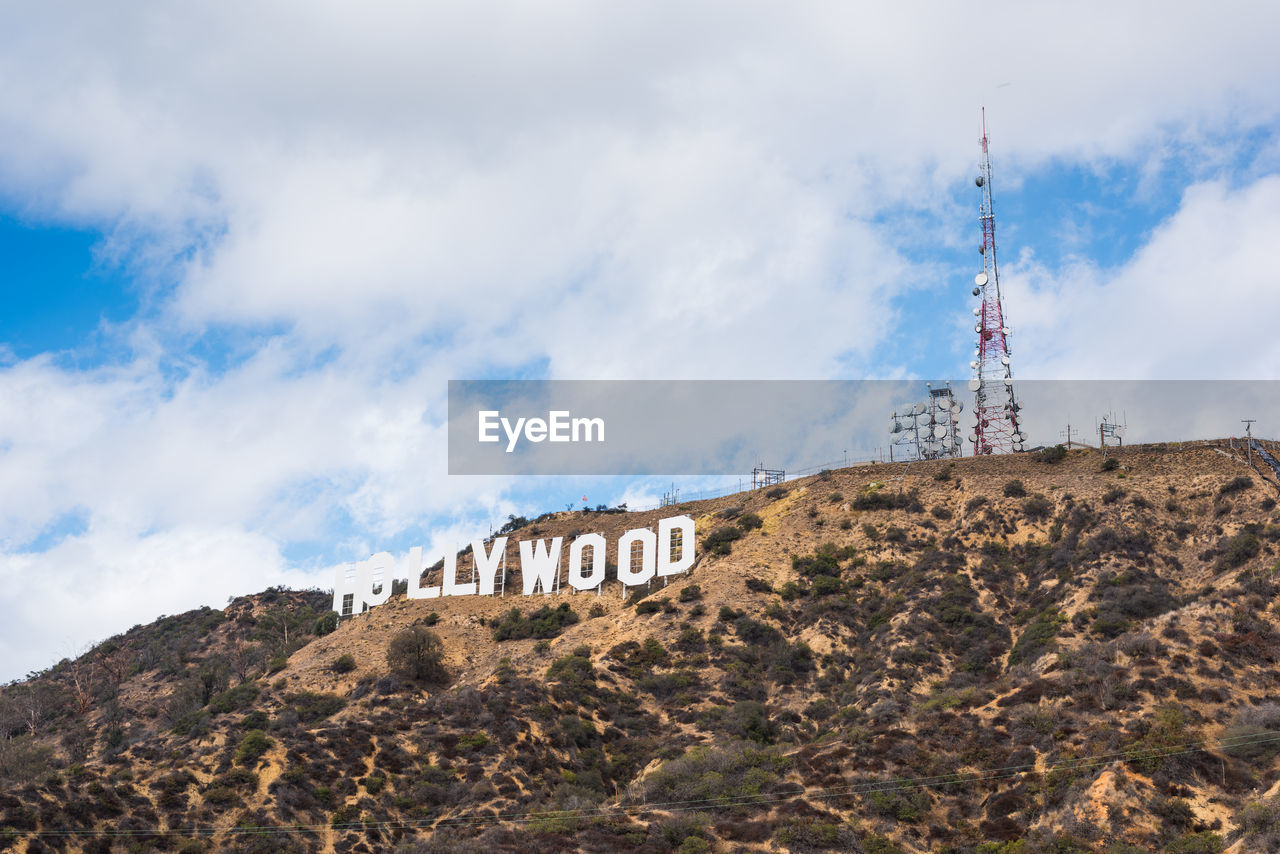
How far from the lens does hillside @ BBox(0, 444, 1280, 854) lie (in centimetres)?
4656

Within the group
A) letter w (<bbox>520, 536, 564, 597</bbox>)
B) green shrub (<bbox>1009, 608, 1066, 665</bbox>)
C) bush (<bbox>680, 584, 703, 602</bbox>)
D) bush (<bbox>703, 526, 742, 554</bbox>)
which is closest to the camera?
green shrub (<bbox>1009, 608, 1066, 665</bbox>)

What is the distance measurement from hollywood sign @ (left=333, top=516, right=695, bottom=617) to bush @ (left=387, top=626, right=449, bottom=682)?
11.6 m

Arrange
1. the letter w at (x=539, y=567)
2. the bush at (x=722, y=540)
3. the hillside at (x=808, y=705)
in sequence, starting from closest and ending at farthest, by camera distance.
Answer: the hillside at (x=808, y=705), the bush at (x=722, y=540), the letter w at (x=539, y=567)

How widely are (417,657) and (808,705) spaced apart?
25.9 meters

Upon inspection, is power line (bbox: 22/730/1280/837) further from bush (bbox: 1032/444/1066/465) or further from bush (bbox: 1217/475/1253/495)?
bush (bbox: 1032/444/1066/465)

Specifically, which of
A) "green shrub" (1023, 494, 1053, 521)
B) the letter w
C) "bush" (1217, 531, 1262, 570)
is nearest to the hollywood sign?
the letter w

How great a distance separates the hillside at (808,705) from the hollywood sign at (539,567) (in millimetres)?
1673

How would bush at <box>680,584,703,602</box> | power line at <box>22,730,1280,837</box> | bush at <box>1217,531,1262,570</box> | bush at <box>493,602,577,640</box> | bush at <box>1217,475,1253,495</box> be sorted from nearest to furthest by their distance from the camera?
1. power line at <box>22,730,1280,837</box>
2. bush at <box>1217,531,1262,570</box>
3. bush at <box>1217,475,1253,495</box>
4. bush at <box>680,584,703,602</box>
5. bush at <box>493,602,577,640</box>

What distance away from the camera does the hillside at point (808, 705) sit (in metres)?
46.6

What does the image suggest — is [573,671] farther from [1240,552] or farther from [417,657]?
[1240,552]

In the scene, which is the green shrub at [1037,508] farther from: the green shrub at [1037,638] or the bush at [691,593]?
the bush at [691,593]

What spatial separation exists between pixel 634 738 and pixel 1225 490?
39101 millimetres

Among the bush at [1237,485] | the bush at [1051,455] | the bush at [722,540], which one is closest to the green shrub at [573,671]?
the bush at [722,540]

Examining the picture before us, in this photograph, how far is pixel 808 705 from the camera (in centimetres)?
6306
